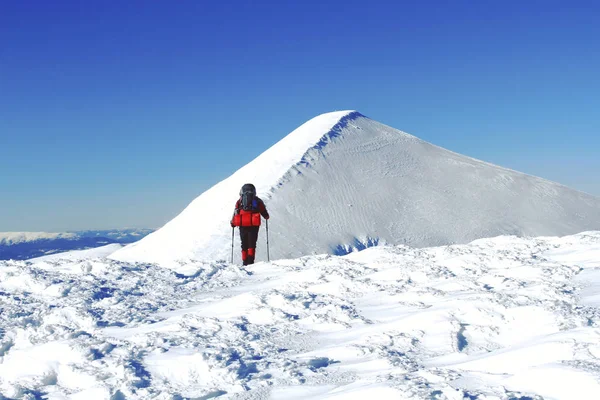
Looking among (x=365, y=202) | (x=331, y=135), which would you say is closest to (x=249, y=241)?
(x=365, y=202)

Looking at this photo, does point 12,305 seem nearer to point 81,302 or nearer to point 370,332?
point 81,302

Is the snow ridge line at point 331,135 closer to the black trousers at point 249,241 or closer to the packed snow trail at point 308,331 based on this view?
the black trousers at point 249,241

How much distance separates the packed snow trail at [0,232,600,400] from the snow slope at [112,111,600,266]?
392 inches

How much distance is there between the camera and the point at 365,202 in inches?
922

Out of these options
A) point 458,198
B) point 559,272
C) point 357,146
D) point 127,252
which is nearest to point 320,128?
point 357,146

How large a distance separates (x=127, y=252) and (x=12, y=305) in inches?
643

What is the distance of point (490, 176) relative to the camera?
2778 centimetres

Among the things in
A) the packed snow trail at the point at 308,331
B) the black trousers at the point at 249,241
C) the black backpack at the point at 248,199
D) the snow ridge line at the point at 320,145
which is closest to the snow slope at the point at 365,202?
the snow ridge line at the point at 320,145

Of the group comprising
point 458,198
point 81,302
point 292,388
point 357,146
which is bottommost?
point 292,388

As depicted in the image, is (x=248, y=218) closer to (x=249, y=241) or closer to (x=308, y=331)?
(x=249, y=241)

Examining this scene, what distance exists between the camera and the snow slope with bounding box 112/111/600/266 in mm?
20344

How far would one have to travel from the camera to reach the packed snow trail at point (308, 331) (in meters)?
4.18

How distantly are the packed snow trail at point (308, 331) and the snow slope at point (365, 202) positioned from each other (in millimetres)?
9944

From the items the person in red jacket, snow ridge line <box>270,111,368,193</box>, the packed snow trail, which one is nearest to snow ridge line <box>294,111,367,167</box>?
snow ridge line <box>270,111,368,193</box>
